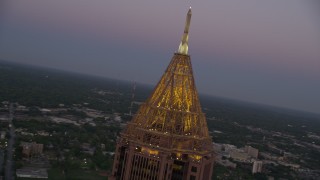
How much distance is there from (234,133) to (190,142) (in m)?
91.4

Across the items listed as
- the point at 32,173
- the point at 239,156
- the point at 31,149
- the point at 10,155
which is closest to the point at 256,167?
the point at 239,156

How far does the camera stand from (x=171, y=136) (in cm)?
2562

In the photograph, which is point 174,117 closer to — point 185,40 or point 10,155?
point 185,40

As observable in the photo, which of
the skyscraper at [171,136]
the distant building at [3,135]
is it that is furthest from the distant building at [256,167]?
the skyscraper at [171,136]

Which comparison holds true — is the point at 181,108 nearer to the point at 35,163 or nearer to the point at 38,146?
the point at 35,163

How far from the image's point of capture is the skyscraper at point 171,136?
25.6 metres

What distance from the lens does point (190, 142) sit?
26172mm

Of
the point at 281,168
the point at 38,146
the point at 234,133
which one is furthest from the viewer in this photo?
the point at 234,133

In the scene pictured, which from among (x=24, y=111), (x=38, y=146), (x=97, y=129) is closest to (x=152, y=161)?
(x=38, y=146)

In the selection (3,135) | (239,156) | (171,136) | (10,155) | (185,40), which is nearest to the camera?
(171,136)

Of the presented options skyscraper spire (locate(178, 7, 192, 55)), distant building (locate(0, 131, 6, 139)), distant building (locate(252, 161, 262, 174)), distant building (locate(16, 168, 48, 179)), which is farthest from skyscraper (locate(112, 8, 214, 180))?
distant building (locate(252, 161, 262, 174))

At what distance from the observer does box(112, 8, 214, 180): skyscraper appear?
25594 millimetres

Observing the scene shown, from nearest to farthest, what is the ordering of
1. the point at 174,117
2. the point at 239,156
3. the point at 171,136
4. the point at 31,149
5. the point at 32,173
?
the point at 171,136
the point at 174,117
the point at 32,173
the point at 31,149
the point at 239,156

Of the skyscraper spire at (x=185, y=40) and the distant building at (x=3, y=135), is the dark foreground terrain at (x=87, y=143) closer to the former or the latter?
the distant building at (x=3, y=135)
